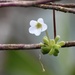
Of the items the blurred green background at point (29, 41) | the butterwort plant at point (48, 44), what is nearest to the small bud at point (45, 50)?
the butterwort plant at point (48, 44)

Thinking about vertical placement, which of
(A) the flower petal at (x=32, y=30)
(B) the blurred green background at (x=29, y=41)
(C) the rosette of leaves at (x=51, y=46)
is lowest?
(B) the blurred green background at (x=29, y=41)

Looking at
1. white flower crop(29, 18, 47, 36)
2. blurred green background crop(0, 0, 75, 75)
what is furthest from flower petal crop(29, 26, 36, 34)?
blurred green background crop(0, 0, 75, 75)

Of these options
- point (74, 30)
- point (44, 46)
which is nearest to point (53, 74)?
point (74, 30)

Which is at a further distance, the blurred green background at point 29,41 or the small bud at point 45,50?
the blurred green background at point 29,41

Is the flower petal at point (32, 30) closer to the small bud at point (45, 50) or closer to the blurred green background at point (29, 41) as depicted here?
the small bud at point (45, 50)

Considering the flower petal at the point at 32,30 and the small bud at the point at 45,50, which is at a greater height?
the flower petal at the point at 32,30

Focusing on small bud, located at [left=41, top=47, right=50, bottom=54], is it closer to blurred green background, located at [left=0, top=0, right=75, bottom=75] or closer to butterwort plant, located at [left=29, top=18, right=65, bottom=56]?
butterwort plant, located at [left=29, top=18, right=65, bottom=56]

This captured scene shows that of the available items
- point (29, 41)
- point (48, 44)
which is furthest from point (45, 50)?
point (29, 41)
